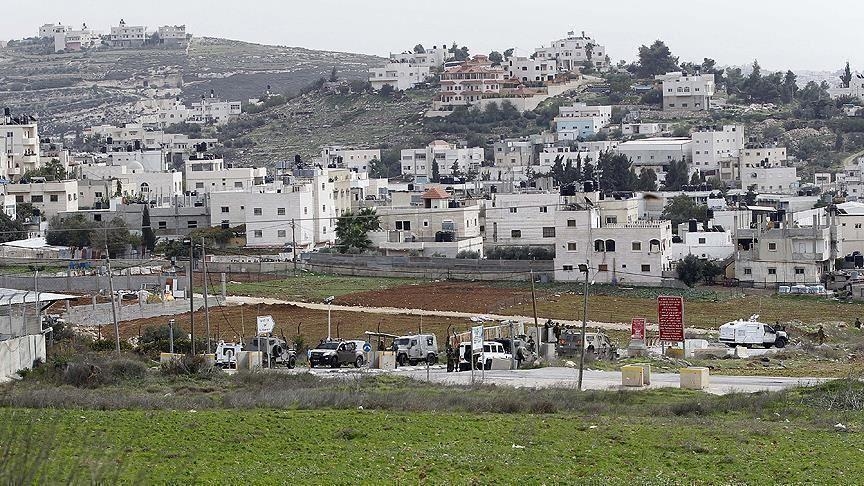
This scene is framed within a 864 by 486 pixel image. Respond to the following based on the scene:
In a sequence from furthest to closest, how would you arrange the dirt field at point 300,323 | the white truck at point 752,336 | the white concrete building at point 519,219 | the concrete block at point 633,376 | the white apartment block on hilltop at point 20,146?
the white apartment block on hilltop at point 20,146 < the white concrete building at point 519,219 < the dirt field at point 300,323 < the white truck at point 752,336 < the concrete block at point 633,376

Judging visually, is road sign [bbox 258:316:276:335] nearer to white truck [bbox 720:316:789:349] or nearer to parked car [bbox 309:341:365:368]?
parked car [bbox 309:341:365:368]

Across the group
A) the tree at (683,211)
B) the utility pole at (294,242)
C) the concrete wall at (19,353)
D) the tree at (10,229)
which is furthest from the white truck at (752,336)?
the tree at (10,229)

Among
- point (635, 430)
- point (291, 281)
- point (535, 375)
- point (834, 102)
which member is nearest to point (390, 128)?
point (834, 102)

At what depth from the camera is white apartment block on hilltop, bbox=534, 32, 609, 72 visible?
145 meters

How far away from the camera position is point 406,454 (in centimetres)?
1738

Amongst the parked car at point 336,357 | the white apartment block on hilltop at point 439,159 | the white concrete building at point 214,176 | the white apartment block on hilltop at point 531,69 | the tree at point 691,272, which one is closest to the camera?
the parked car at point 336,357

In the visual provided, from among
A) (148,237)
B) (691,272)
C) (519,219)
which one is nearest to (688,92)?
(519,219)

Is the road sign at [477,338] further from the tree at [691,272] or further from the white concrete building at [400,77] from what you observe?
the white concrete building at [400,77]

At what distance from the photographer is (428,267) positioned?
5322cm

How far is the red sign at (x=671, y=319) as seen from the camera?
2988cm

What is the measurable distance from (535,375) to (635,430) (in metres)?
8.04

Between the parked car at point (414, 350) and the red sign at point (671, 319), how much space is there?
420cm

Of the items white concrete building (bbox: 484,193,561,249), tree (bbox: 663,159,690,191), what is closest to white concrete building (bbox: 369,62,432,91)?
tree (bbox: 663,159,690,191)

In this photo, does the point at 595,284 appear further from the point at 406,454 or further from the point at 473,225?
the point at 406,454
